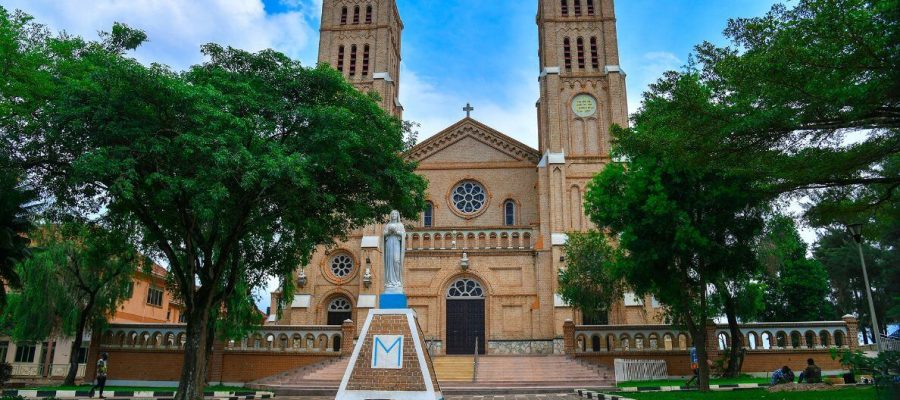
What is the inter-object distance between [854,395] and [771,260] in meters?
16.6

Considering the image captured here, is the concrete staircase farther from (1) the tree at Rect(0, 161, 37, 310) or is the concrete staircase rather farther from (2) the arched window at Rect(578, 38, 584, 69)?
(2) the arched window at Rect(578, 38, 584, 69)

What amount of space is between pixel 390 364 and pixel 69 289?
15.4m

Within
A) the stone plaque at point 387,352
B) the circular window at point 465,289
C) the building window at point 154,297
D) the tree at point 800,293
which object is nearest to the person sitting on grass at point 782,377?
the stone plaque at point 387,352

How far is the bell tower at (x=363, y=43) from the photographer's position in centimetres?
3127

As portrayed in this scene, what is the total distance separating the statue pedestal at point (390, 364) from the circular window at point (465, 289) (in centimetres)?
1456

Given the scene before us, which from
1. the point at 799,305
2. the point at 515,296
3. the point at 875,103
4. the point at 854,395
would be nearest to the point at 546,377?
the point at 515,296

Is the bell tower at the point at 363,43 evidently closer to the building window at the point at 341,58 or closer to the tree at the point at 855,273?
the building window at the point at 341,58

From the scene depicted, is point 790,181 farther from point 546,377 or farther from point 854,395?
point 546,377

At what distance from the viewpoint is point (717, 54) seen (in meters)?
11.1

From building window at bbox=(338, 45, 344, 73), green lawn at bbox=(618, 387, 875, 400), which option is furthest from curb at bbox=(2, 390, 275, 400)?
building window at bbox=(338, 45, 344, 73)

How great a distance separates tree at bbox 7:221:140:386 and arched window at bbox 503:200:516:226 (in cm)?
1562

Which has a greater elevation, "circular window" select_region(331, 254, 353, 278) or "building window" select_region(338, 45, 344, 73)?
"building window" select_region(338, 45, 344, 73)

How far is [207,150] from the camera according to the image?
1096 centimetres

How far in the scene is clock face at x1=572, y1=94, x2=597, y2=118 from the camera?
29.3 metres
